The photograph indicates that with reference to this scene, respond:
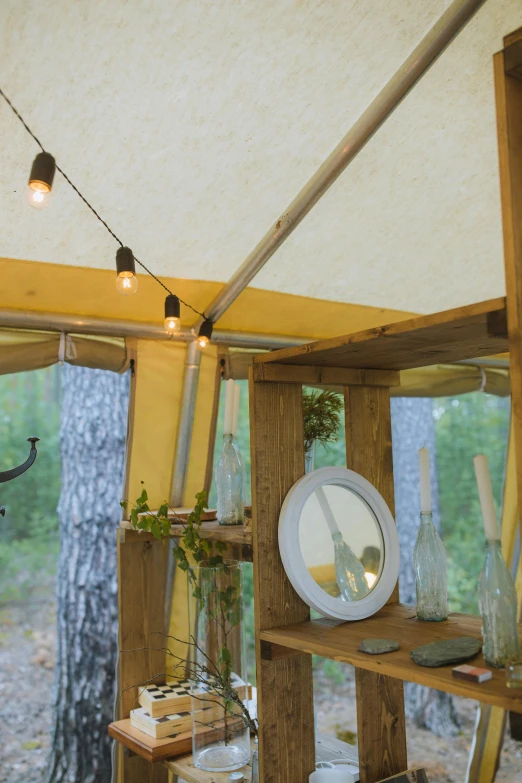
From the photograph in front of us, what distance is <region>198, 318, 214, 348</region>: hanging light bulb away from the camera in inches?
94.1

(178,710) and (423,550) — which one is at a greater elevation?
(423,550)

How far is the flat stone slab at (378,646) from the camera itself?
1.19 m

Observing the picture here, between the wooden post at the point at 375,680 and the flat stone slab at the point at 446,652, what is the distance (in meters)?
0.41

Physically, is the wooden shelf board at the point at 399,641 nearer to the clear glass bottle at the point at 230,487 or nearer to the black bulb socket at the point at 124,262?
the clear glass bottle at the point at 230,487

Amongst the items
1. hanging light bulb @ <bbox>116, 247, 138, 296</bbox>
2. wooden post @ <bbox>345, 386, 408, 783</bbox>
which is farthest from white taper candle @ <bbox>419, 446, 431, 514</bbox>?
hanging light bulb @ <bbox>116, 247, 138, 296</bbox>

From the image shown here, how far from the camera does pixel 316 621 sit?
4.93ft

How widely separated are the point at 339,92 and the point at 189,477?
4.77 feet

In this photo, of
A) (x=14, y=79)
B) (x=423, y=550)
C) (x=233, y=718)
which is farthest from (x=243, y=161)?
(x=233, y=718)

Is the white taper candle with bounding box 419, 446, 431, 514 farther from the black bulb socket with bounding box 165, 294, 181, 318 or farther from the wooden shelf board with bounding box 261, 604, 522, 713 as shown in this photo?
the black bulb socket with bounding box 165, 294, 181, 318

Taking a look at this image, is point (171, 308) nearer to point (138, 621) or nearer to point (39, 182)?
point (39, 182)

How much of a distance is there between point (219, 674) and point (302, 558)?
0.62 m

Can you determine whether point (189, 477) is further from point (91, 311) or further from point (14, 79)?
point (14, 79)

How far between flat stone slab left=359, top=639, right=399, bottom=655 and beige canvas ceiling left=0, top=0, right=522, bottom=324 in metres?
1.39

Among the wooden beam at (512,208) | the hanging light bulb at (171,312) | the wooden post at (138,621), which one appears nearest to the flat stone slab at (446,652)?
the wooden beam at (512,208)
